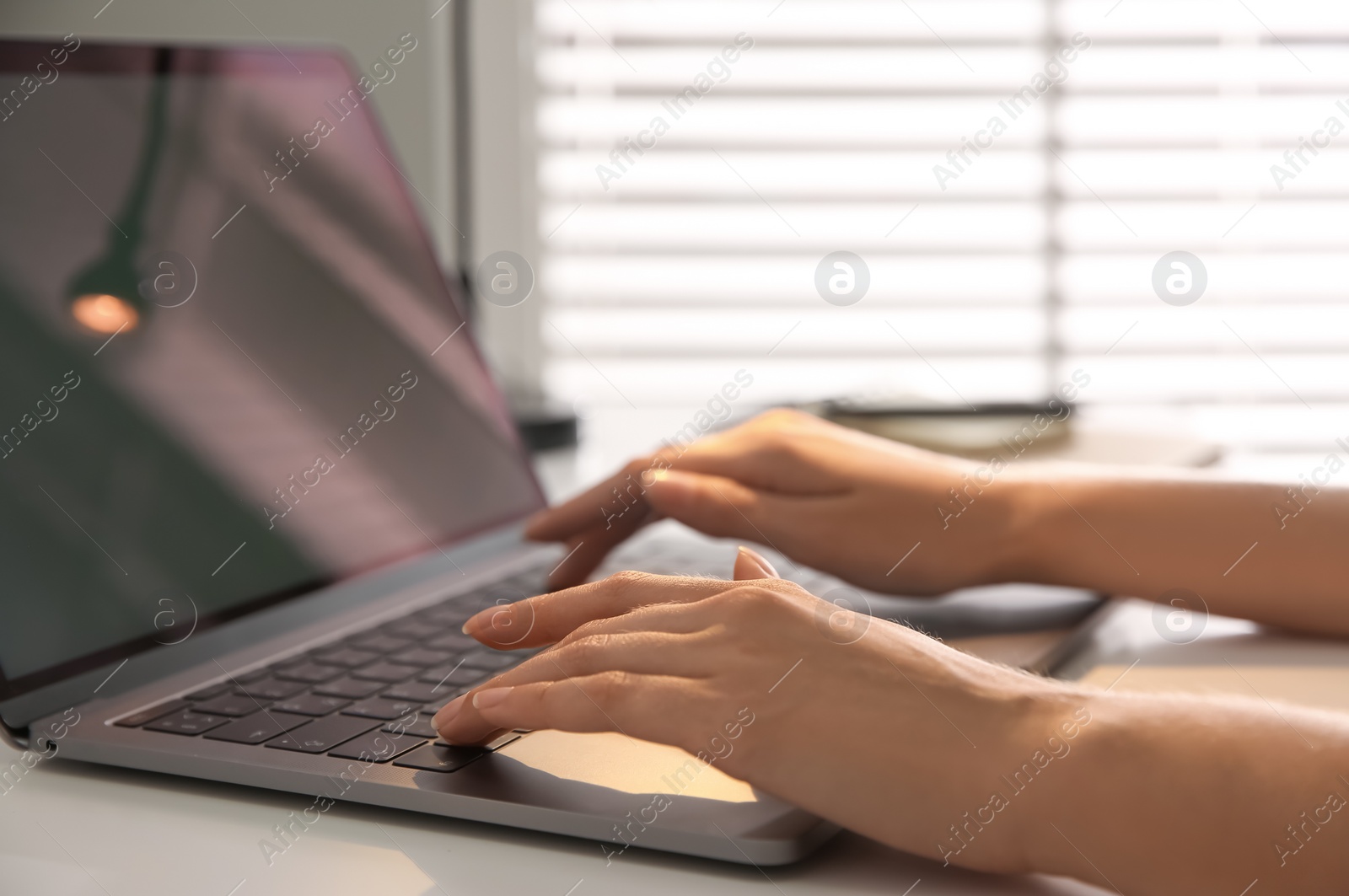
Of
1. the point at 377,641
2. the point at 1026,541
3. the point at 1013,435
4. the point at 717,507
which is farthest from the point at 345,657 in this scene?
the point at 1013,435

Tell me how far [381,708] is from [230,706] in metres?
0.07

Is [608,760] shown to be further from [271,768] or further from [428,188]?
[428,188]

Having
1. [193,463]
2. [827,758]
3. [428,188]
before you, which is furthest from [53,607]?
[428,188]

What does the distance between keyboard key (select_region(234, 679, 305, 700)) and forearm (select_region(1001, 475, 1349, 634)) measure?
41 cm

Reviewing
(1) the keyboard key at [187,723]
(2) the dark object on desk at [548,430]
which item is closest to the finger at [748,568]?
(1) the keyboard key at [187,723]

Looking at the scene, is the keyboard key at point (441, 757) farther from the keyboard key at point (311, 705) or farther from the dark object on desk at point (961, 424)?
the dark object on desk at point (961, 424)

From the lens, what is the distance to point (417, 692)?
0.52 meters

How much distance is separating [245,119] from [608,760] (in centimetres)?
53

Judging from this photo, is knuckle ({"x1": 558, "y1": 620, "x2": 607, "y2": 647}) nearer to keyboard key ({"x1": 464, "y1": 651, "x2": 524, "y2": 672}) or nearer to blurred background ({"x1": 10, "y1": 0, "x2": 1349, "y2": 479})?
keyboard key ({"x1": 464, "y1": 651, "x2": 524, "y2": 672})

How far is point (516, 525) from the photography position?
85 centimetres

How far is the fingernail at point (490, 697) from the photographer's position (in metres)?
0.44

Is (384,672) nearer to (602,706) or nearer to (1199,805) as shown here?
(602,706)

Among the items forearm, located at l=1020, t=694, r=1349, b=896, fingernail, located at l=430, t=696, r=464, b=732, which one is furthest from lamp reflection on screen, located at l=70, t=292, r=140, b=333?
forearm, located at l=1020, t=694, r=1349, b=896

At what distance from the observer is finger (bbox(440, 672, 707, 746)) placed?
43cm
